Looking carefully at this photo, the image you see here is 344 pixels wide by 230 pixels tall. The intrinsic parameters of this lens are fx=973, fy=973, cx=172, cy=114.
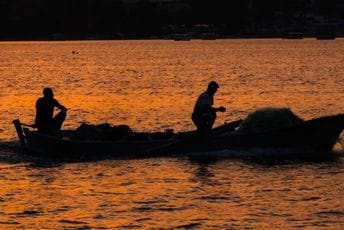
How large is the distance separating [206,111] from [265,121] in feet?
6.23

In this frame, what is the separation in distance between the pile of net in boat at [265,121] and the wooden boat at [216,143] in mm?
405

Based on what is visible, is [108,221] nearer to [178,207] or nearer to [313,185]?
[178,207]

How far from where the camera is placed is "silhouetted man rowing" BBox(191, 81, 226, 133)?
30734 mm

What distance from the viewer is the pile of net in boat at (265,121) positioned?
3081cm

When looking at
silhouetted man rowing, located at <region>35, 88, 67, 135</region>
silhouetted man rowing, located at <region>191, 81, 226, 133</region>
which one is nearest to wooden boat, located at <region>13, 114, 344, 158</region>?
silhouetted man rowing, located at <region>191, 81, 226, 133</region>

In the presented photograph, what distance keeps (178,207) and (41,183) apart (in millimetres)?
5441

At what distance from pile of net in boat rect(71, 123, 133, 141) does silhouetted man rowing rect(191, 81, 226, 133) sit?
2.28 meters

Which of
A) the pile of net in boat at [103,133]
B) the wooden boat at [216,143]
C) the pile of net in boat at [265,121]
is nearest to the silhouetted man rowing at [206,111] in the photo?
the wooden boat at [216,143]

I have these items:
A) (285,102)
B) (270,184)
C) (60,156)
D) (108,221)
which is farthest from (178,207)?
(285,102)

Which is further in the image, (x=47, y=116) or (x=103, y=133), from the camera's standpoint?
(x=47, y=116)

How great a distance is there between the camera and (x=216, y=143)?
100ft

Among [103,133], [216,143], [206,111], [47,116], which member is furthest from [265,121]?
[47,116]

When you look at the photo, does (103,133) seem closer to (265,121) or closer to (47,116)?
(47,116)

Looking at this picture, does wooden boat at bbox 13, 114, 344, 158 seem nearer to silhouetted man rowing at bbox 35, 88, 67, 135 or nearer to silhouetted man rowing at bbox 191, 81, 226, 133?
silhouetted man rowing at bbox 191, 81, 226, 133
